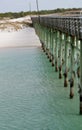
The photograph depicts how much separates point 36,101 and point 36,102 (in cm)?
24

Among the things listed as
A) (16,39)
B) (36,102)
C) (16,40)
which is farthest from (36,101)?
(16,39)

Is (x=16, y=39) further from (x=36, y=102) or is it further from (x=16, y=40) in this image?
(x=36, y=102)

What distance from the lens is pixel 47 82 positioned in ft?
92.9

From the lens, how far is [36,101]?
2273 centimetres

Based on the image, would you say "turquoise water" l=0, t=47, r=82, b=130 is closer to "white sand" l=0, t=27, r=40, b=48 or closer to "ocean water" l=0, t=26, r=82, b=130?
"ocean water" l=0, t=26, r=82, b=130

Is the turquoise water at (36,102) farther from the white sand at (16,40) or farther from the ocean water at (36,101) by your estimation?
the white sand at (16,40)

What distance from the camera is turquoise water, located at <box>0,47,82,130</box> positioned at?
1847 cm

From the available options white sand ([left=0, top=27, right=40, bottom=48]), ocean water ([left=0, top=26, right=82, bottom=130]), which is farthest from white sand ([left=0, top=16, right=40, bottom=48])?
ocean water ([left=0, top=26, right=82, bottom=130])

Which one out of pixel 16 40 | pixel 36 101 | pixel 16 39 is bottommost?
pixel 16 39

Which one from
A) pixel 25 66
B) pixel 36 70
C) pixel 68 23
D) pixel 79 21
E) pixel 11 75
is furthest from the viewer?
pixel 25 66

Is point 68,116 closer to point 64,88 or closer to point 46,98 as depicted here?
point 46,98

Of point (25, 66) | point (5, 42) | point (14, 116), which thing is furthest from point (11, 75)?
point (5, 42)

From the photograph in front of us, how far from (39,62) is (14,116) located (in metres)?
20.6

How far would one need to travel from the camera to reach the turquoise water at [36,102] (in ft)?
60.6
